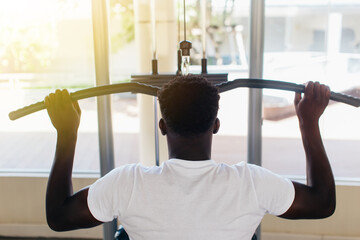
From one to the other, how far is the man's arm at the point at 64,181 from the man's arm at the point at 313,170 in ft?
1.75

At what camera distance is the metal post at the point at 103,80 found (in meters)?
2.08

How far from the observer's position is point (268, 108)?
9.37 feet

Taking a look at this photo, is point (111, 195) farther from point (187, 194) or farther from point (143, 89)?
point (143, 89)

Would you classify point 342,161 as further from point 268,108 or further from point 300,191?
point 300,191

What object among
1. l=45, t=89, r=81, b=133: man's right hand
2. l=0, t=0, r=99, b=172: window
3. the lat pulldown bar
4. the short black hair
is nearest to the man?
the short black hair

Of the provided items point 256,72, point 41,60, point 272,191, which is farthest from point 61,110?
point 41,60

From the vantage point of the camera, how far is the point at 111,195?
0.97 m

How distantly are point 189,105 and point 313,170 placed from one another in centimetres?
42

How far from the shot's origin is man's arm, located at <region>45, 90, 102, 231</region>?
1.00m

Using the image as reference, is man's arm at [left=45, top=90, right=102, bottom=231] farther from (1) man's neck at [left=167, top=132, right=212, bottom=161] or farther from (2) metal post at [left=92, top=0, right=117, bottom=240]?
(2) metal post at [left=92, top=0, right=117, bottom=240]

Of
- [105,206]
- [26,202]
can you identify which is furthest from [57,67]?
[105,206]

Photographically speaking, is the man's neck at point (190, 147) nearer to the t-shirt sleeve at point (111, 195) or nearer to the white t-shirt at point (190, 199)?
the white t-shirt at point (190, 199)

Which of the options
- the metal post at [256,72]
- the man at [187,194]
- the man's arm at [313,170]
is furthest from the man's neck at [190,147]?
the metal post at [256,72]

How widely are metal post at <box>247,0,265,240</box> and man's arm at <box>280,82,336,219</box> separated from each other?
93 centimetres
